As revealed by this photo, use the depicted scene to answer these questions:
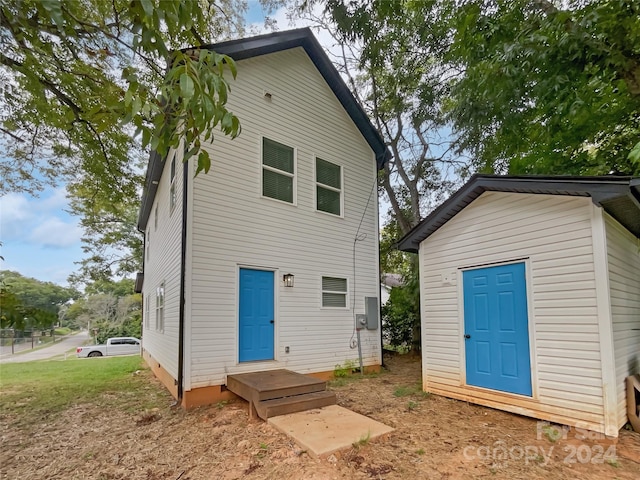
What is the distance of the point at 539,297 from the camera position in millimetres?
4559

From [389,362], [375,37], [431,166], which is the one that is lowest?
[389,362]

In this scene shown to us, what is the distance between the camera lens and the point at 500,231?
5.06 metres

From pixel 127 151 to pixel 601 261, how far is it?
31.9ft

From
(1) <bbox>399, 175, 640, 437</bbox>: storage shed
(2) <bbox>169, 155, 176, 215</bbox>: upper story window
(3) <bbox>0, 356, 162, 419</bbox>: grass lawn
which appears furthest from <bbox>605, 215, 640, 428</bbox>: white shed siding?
(2) <bbox>169, 155, 176, 215</bbox>: upper story window

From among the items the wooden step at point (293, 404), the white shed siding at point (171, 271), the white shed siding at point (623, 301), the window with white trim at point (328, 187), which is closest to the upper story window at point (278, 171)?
the window with white trim at point (328, 187)

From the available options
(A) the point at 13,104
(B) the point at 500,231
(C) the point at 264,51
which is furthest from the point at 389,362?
(A) the point at 13,104

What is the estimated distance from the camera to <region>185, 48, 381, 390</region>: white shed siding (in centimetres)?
576

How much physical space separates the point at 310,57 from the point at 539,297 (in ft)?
22.4

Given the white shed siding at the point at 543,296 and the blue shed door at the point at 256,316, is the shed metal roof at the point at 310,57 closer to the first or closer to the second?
the blue shed door at the point at 256,316

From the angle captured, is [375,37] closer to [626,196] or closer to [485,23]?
[485,23]

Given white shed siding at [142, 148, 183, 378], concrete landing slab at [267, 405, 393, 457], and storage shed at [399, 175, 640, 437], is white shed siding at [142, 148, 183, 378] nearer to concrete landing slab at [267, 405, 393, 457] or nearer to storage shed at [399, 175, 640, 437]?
concrete landing slab at [267, 405, 393, 457]

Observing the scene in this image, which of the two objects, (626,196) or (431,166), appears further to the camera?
(431,166)

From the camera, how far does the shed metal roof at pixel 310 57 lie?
654cm

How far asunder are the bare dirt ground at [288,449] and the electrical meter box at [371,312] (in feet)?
9.26
